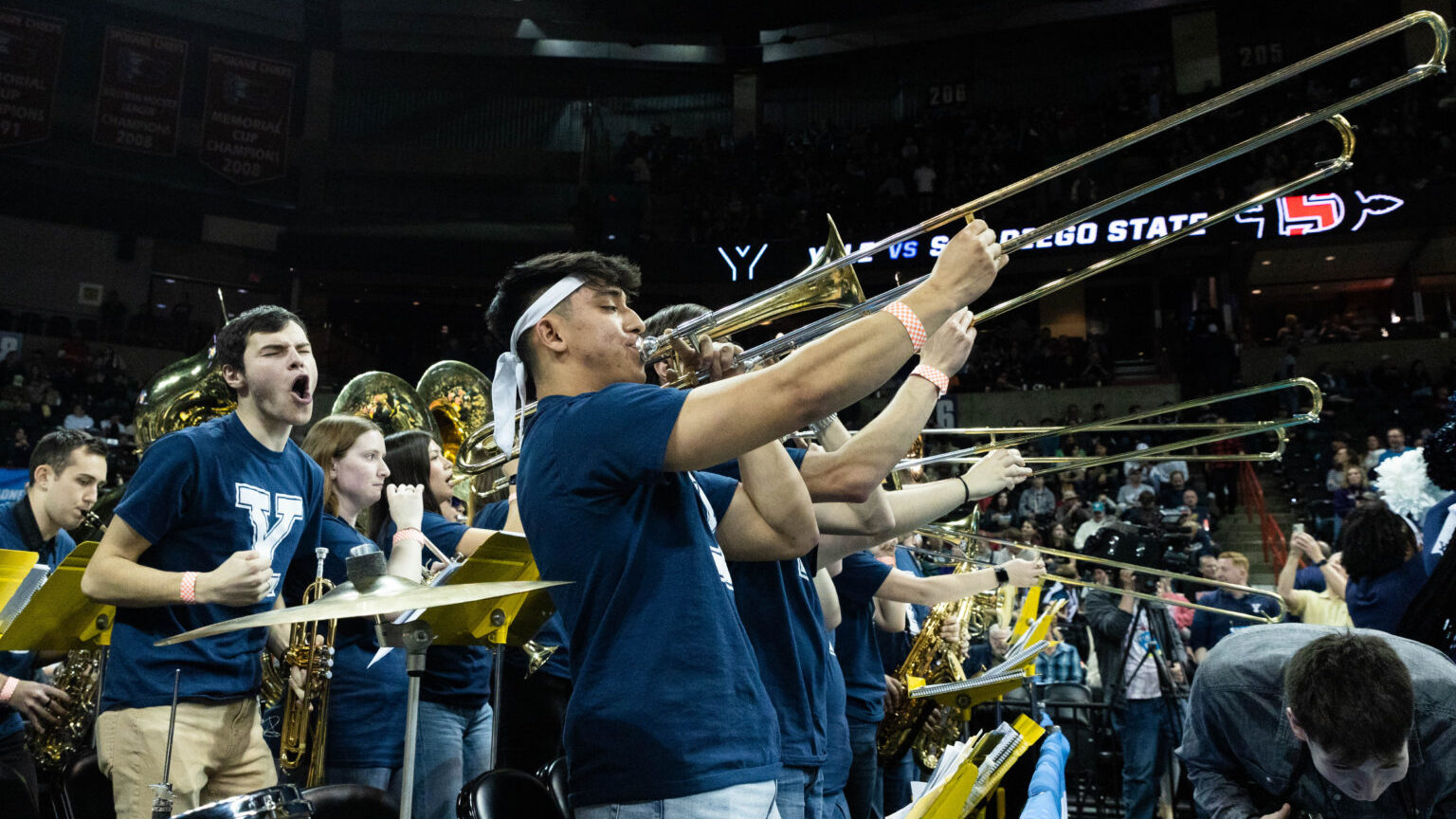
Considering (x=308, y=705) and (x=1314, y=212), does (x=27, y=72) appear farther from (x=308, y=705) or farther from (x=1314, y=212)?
(x=1314, y=212)

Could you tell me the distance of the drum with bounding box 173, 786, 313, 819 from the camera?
1959 millimetres

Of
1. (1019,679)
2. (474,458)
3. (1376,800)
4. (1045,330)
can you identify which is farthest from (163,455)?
(1045,330)

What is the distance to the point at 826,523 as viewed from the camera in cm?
291

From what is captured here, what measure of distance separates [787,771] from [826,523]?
70 cm

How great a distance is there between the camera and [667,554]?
1.98 meters

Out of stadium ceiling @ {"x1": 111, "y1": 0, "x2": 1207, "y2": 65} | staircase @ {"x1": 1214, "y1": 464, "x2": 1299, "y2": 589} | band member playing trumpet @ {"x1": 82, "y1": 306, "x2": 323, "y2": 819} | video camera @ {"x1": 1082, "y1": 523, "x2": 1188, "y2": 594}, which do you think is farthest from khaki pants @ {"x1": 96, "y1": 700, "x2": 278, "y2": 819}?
stadium ceiling @ {"x1": 111, "y1": 0, "x2": 1207, "y2": 65}

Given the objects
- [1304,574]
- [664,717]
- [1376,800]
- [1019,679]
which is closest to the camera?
[664,717]

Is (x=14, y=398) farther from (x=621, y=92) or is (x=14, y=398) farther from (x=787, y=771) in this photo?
(x=787, y=771)

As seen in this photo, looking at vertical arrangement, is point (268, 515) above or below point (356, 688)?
above

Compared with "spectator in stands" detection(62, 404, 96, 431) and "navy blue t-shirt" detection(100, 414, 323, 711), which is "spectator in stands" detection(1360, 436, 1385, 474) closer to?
"navy blue t-shirt" detection(100, 414, 323, 711)

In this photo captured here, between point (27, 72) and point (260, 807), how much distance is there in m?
21.3

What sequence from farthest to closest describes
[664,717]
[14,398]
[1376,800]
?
1. [14,398]
2. [1376,800]
3. [664,717]

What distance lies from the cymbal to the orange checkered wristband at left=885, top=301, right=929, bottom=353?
2.43 feet

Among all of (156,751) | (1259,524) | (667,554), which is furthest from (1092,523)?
(667,554)
